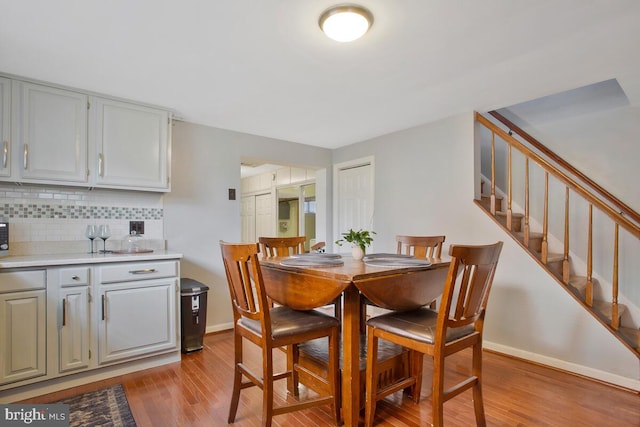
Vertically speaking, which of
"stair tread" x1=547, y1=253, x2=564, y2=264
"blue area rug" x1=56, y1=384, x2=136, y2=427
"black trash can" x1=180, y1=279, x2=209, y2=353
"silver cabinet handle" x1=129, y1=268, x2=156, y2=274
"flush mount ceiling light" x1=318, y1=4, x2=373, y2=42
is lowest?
"blue area rug" x1=56, y1=384, x2=136, y2=427

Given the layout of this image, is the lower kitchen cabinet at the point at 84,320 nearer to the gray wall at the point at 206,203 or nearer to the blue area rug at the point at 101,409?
the blue area rug at the point at 101,409

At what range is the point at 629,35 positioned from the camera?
1.78 meters

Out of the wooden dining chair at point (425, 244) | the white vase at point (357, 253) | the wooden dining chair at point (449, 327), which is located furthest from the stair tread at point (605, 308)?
the white vase at point (357, 253)

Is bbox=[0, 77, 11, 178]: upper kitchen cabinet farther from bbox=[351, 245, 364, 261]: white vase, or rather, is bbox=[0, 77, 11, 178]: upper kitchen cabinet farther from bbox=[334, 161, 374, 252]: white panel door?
bbox=[334, 161, 374, 252]: white panel door

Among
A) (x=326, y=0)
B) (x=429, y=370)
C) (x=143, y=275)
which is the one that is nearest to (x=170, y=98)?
(x=143, y=275)

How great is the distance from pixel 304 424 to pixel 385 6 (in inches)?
87.1

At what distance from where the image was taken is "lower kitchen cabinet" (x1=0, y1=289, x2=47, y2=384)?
1979 millimetres

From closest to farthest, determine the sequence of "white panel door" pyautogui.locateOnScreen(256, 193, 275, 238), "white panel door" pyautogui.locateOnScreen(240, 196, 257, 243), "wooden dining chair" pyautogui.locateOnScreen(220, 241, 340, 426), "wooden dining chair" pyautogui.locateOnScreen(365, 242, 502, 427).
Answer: "wooden dining chair" pyautogui.locateOnScreen(365, 242, 502, 427)
"wooden dining chair" pyautogui.locateOnScreen(220, 241, 340, 426)
"white panel door" pyautogui.locateOnScreen(256, 193, 275, 238)
"white panel door" pyautogui.locateOnScreen(240, 196, 257, 243)

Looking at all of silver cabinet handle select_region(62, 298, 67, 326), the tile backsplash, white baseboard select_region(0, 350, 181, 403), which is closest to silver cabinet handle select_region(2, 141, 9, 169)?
the tile backsplash

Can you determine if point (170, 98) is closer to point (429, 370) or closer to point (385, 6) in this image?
point (385, 6)

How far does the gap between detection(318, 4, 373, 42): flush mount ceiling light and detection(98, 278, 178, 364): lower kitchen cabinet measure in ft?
7.03

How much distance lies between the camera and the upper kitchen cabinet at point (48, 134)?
7.49 ft

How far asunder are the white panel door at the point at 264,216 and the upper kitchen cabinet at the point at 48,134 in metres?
3.46

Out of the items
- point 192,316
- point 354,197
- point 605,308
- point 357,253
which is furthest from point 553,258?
point 192,316
